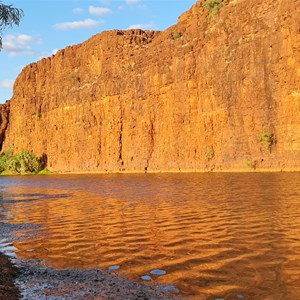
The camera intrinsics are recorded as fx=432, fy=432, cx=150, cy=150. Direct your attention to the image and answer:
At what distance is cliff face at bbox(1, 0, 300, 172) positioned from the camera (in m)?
56.2

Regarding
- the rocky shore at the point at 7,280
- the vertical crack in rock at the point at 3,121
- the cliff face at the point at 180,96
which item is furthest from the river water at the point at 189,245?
the vertical crack in rock at the point at 3,121

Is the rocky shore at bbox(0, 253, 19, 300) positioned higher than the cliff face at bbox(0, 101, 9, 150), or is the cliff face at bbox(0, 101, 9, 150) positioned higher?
the cliff face at bbox(0, 101, 9, 150)

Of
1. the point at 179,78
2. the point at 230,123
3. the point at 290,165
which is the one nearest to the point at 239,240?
the point at 290,165

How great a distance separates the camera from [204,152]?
2633 inches

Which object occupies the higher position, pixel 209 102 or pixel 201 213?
pixel 209 102

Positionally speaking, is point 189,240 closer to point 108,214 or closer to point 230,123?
point 108,214

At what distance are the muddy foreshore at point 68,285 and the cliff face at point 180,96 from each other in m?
46.9

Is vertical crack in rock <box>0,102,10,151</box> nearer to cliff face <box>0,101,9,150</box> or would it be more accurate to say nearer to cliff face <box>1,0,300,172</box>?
cliff face <box>0,101,9,150</box>

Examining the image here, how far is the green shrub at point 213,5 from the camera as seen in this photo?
225 feet

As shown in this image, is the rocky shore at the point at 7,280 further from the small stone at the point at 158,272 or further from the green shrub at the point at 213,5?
the green shrub at the point at 213,5

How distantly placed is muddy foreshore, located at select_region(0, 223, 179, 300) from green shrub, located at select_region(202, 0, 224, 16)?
65.5m

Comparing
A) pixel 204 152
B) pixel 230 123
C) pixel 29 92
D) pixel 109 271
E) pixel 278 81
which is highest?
pixel 29 92

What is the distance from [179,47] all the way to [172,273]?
6895 centimetres

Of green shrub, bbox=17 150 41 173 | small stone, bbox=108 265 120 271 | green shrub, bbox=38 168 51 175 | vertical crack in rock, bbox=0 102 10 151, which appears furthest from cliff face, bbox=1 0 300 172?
small stone, bbox=108 265 120 271
